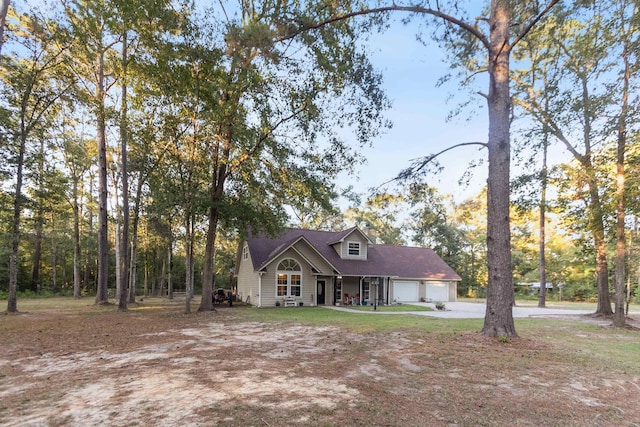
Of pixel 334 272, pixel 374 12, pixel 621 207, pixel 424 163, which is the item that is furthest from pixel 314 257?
pixel 374 12

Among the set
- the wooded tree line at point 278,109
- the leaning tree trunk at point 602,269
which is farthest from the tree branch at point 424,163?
the leaning tree trunk at point 602,269

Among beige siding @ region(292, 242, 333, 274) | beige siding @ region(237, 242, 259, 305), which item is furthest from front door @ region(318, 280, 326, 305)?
beige siding @ region(237, 242, 259, 305)

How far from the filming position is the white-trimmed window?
82.3 feet

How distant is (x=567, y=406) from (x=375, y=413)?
8.26 feet

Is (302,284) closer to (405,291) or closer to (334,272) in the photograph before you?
(334,272)

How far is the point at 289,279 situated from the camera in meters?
21.5

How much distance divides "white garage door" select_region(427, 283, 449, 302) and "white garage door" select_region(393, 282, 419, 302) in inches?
46.5

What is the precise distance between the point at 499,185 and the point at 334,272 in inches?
575

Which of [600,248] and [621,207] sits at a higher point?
[621,207]

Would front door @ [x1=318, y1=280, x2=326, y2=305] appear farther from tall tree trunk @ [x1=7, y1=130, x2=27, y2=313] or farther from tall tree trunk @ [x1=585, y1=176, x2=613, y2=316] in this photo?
tall tree trunk @ [x1=7, y1=130, x2=27, y2=313]

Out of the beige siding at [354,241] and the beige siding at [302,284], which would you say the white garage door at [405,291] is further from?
the beige siding at [302,284]

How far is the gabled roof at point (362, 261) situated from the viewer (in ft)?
73.3

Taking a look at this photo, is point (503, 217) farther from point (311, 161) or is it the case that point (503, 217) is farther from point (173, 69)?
point (173, 69)

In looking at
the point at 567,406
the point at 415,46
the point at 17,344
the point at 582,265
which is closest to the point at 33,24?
the point at 17,344
